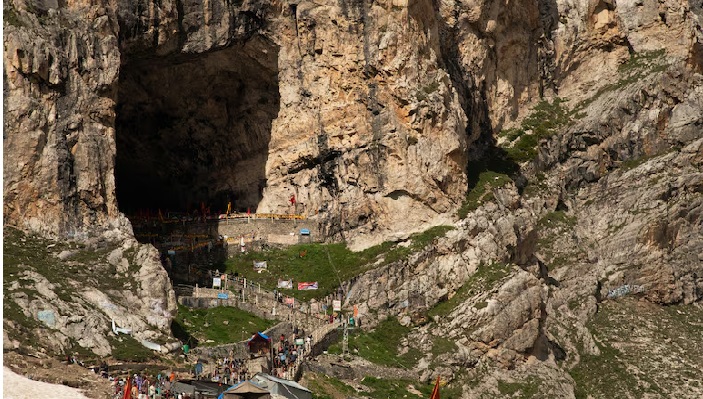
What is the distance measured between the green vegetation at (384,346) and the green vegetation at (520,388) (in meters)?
4.71

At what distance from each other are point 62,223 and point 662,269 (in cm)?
3807

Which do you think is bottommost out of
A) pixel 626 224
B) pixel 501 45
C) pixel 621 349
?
pixel 621 349

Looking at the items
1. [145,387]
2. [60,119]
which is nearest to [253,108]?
[60,119]

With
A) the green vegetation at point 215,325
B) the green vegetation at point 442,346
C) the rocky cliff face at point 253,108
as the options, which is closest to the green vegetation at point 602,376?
the green vegetation at point 442,346

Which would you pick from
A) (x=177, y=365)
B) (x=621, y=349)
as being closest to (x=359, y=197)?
(x=621, y=349)

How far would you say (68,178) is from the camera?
77.8 meters

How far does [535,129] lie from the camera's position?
10488 cm

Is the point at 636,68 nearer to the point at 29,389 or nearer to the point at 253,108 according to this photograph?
the point at 253,108

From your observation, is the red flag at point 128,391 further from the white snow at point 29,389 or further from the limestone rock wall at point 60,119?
the limestone rock wall at point 60,119

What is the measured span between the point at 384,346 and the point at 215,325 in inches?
352

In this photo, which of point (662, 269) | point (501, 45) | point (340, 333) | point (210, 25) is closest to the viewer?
point (340, 333)

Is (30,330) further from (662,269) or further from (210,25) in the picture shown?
(662,269)

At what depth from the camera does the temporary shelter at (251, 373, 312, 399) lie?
219ft

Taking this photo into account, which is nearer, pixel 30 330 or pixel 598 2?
pixel 30 330
